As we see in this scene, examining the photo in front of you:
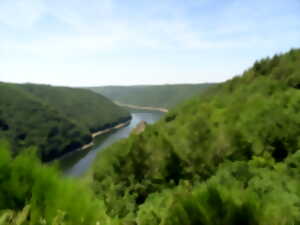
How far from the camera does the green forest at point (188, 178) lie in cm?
199

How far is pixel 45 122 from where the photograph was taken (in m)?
83.0

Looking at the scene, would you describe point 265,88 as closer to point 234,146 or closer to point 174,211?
point 234,146

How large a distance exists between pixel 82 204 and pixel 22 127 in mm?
81062

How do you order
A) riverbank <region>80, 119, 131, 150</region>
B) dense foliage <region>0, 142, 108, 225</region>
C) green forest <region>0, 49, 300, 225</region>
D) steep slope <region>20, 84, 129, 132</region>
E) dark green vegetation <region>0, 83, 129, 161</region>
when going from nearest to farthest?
dense foliage <region>0, 142, 108, 225</region> → green forest <region>0, 49, 300, 225</region> → dark green vegetation <region>0, 83, 129, 161</region> → riverbank <region>80, 119, 131, 150</region> → steep slope <region>20, 84, 129, 132</region>

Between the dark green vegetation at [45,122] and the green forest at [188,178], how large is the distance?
130 ft

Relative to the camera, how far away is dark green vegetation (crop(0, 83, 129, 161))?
72.1 m

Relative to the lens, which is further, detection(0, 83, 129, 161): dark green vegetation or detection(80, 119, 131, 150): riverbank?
detection(80, 119, 131, 150): riverbank

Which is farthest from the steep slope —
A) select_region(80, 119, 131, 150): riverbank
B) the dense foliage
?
the dense foliage

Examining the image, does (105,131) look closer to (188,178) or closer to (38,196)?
(188,178)

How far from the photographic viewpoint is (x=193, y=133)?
23609mm

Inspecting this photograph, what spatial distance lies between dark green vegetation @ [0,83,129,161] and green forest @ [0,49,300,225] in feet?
130

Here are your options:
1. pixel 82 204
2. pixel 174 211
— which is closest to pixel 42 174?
pixel 82 204

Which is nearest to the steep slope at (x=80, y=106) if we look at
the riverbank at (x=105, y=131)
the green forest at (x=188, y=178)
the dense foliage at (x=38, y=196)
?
the riverbank at (x=105, y=131)

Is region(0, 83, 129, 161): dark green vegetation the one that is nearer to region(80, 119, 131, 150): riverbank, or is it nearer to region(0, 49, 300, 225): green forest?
region(80, 119, 131, 150): riverbank
